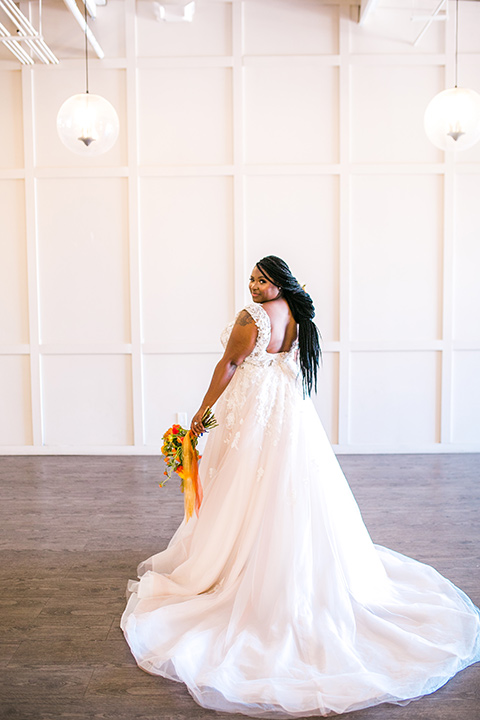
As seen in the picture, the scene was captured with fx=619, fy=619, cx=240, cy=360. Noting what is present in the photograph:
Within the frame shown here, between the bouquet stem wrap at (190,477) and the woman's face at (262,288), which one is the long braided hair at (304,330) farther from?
the bouquet stem wrap at (190,477)

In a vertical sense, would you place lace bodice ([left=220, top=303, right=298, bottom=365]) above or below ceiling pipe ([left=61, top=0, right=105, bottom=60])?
below

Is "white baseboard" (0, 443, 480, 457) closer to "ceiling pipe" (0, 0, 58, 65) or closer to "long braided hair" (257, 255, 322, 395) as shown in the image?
"long braided hair" (257, 255, 322, 395)

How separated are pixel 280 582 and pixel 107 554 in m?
1.24

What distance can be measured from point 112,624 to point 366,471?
274 cm

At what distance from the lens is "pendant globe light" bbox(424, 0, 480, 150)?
400 centimetres

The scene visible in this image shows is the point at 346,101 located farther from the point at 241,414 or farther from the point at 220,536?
the point at 220,536

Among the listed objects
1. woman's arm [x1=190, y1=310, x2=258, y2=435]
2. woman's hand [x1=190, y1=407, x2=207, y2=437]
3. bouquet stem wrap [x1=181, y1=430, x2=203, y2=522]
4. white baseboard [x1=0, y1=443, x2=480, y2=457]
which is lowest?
white baseboard [x1=0, y1=443, x2=480, y2=457]

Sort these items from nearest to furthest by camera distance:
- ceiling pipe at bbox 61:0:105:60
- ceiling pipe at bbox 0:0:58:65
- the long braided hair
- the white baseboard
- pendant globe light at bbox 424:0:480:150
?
the long braided hair < pendant globe light at bbox 424:0:480:150 < ceiling pipe at bbox 0:0:58:65 < ceiling pipe at bbox 61:0:105:60 < the white baseboard

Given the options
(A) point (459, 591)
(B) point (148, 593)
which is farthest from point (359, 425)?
(B) point (148, 593)

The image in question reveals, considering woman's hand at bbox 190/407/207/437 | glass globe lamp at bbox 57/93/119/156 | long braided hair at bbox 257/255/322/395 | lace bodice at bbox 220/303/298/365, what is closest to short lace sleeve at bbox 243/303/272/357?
lace bodice at bbox 220/303/298/365

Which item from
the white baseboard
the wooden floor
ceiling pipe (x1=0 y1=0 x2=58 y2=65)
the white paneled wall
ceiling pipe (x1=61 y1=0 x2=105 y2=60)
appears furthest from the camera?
the white baseboard

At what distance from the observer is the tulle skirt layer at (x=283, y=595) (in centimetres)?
207

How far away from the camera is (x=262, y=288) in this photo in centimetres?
268

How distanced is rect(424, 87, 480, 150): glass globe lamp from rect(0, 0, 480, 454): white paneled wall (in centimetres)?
110
